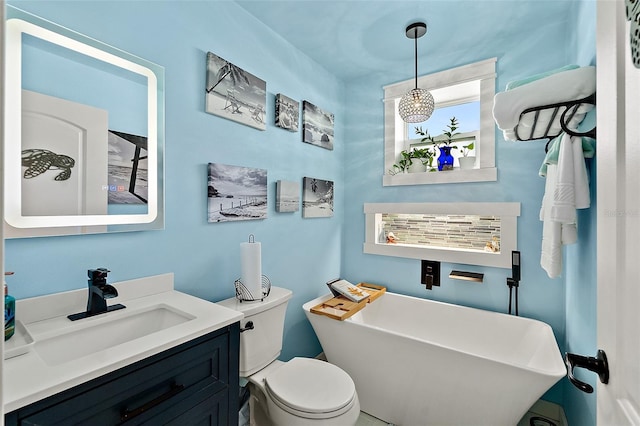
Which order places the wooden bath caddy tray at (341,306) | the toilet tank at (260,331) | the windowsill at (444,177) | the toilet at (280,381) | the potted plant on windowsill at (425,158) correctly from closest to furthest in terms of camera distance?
the toilet at (280,381)
the toilet tank at (260,331)
the wooden bath caddy tray at (341,306)
the windowsill at (444,177)
the potted plant on windowsill at (425,158)

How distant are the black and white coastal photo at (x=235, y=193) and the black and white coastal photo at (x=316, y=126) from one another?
1.99 feet

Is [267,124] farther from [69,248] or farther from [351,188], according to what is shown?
[69,248]

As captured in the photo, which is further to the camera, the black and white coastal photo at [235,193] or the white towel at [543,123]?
the black and white coastal photo at [235,193]

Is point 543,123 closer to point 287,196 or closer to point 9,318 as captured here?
point 287,196

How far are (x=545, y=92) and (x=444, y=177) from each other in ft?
4.01

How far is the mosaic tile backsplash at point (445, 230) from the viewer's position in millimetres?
2463

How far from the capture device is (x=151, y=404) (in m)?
0.95

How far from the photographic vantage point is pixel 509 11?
1.96 metres

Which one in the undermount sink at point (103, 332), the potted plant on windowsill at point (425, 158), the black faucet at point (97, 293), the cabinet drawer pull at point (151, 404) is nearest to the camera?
the cabinet drawer pull at point (151, 404)

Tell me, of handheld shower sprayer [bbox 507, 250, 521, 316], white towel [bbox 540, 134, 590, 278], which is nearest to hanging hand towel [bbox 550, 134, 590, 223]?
white towel [bbox 540, 134, 590, 278]

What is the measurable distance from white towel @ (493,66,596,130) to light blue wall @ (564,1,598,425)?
0.13 metres

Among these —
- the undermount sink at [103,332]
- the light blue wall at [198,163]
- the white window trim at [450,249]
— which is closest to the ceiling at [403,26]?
the light blue wall at [198,163]

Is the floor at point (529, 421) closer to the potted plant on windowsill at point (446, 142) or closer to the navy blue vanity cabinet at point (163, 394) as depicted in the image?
the navy blue vanity cabinet at point (163, 394)

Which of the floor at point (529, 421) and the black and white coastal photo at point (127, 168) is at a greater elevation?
the black and white coastal photo at point (127, 168)
